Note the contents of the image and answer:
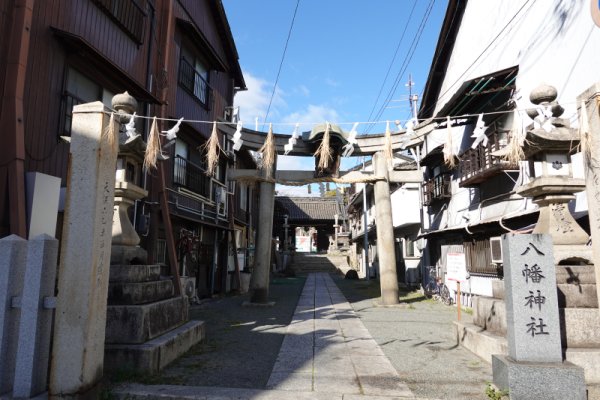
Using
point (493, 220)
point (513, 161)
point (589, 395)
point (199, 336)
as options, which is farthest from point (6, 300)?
point (493, 220)

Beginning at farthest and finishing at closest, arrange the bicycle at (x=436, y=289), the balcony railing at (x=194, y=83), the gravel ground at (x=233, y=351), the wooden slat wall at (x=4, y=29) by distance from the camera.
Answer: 1. the bicycle at (x=436, y=289)
2. the balcony railing at (x=194, y=83)
3. the wooden slat wall at (x=4, y=29)
4. the gravel ground at (x=233, y=351)

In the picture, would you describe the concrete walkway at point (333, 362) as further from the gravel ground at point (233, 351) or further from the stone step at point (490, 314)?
A: the stone step at point (490, 314)

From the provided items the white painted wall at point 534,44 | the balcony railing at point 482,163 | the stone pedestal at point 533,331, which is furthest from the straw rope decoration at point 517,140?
the balcony railing at point 482,163

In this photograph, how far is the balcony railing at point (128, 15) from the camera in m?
9.46

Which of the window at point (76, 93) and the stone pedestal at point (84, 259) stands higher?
the window at point (76, 93)

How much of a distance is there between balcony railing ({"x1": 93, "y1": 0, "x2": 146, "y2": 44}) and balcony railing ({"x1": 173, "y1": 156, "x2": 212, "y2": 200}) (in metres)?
4.00

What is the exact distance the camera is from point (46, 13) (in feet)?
25.1

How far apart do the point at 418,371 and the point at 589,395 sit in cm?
215

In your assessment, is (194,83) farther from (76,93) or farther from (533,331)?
(533,331)

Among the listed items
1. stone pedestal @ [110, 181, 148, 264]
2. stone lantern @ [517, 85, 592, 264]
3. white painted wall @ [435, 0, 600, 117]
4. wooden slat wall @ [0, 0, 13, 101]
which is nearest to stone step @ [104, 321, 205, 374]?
stone pedestal @ [110, 181, 148, 264]

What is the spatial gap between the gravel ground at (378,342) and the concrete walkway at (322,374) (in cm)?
22

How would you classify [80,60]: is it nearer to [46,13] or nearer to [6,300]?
[46,13]

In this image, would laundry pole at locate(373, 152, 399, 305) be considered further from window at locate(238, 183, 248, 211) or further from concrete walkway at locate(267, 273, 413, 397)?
window at locate(238, 183, 248, 211)

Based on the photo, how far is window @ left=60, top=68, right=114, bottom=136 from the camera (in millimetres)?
8148
